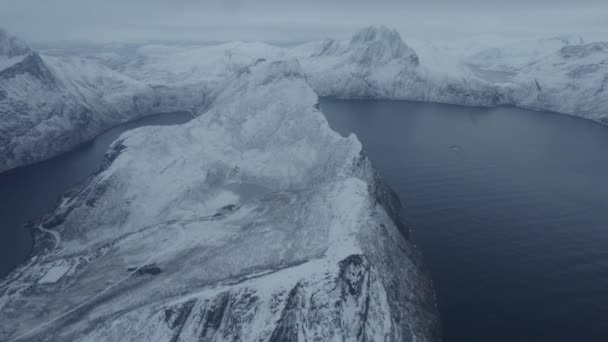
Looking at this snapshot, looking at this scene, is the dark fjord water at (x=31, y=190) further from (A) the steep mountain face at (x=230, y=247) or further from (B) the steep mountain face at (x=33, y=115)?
(B) the steep mountain face at (x=33, y=115)

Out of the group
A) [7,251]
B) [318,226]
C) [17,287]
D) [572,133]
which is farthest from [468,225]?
[572,133]

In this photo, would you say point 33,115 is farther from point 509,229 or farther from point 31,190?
point 509,229

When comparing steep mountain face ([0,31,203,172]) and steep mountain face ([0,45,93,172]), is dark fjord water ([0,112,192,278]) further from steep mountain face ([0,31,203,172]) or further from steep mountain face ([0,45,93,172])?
steep mountain face ([0,45,93,172])

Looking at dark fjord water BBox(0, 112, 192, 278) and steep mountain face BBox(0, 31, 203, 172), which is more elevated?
steep mountain face BBox(0, 31, 203, 172)

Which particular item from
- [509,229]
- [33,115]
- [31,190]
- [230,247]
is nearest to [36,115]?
[33,115]

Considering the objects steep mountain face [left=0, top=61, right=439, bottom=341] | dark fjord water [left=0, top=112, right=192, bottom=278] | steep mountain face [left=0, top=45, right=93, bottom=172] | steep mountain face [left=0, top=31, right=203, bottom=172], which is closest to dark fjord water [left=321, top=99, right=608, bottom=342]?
steep mountain face [left=0, top=61, right=439, bottom=341]

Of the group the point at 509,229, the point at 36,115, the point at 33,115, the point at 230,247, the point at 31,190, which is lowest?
the point at 31,190
